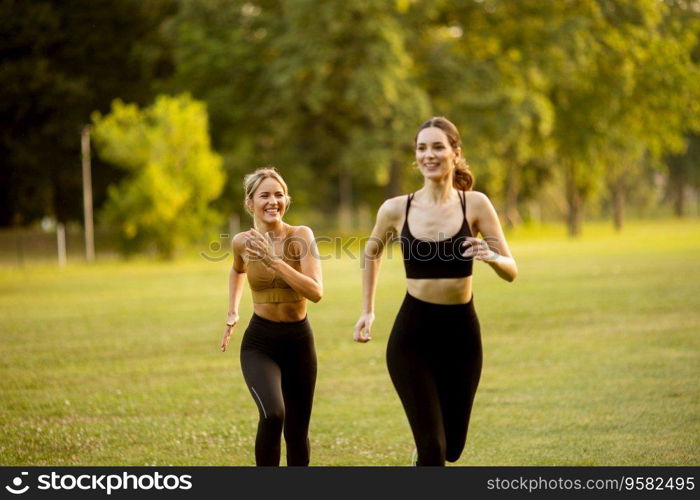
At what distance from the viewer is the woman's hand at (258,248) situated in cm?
589

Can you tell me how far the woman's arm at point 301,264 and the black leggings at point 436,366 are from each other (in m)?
0.63

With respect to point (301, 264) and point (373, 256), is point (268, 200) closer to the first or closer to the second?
point (301, 264)

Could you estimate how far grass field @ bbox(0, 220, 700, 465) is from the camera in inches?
312

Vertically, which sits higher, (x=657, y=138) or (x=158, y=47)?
(x=158, y=47)

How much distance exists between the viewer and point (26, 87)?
42094mm

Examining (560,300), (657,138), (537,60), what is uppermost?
(537,60)

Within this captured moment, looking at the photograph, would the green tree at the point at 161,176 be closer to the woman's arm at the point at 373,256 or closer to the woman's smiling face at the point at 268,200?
the woman's smiling face at the point at 268,200

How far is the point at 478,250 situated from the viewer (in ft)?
17.7

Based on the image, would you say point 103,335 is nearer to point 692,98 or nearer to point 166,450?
point 166,450

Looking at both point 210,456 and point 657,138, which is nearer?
point 210,456

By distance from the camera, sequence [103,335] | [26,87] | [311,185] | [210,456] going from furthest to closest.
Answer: [311,185] → [26,87] → [103,335] → [210,456]

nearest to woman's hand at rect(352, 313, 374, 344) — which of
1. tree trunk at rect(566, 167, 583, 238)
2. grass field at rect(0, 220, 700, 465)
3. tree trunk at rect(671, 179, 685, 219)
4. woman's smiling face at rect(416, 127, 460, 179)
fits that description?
woman's smiling face at rect(416, 127, 460, 179)
